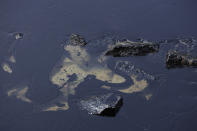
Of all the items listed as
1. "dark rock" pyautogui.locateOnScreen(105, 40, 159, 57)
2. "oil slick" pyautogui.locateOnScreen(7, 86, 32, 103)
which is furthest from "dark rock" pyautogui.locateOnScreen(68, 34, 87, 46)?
"oil slick" pyautogui.locateOnScreen(7, 86, 32, 103)

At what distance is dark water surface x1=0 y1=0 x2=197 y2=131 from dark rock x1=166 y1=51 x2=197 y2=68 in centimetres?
11

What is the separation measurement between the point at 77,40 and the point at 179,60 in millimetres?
2019

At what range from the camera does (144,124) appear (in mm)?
4742

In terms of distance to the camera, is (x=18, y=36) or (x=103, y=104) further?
(x=18, y=36)

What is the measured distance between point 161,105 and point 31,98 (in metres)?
2.13

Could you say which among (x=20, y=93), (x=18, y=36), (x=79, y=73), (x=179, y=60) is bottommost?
(x=20, y=93)

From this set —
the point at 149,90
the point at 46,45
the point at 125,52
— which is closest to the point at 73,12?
the point at 46,45

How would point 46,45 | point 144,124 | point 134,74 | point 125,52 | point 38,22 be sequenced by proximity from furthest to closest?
point 38,22, point 46,45, point 125,52, point 134,74, point 144,124

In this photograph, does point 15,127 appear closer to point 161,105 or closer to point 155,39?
point 161,105

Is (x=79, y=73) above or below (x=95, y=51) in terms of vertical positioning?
below

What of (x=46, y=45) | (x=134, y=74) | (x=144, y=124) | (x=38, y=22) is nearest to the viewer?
(x=144, y=124)

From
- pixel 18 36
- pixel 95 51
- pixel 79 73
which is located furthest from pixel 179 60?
pixel 18 36

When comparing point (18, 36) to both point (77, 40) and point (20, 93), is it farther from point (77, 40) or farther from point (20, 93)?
point (20, 93)

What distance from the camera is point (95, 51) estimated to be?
615 cm
